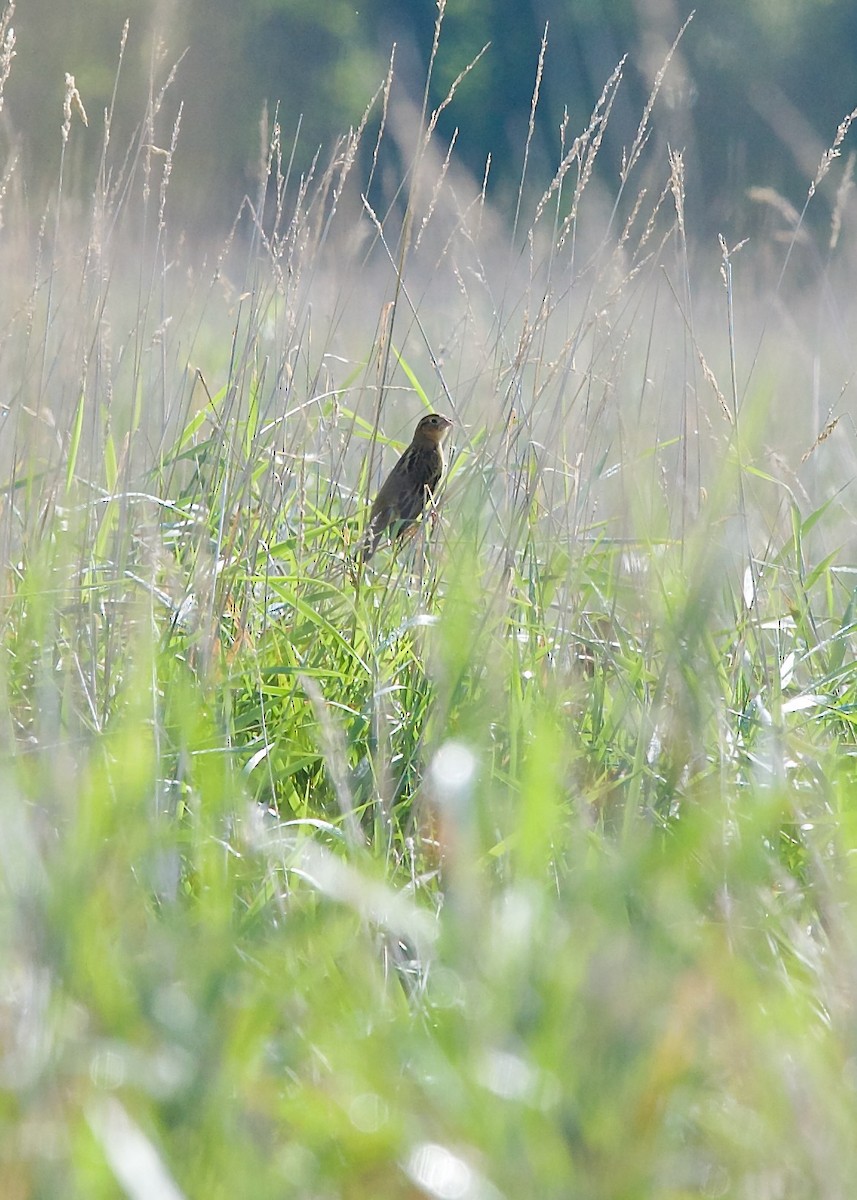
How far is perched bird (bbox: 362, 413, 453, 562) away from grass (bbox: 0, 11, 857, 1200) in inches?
6.4

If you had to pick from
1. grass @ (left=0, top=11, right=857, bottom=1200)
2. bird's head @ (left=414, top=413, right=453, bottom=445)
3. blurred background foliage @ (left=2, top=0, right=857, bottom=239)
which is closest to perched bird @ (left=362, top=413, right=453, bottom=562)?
bird's head @ (left=414, top=413, right=453, bottom=445)

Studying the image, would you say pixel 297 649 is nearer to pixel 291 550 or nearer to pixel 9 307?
pixel 291 550

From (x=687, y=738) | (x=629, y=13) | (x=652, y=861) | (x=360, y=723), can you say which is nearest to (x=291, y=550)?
(x=360, y=723)

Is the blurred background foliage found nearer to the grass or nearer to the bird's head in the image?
the bird's head

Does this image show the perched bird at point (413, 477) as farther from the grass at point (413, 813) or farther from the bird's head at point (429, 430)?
the grass at point (413, 813)

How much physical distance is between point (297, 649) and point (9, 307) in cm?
82

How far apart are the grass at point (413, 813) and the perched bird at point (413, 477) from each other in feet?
0.53

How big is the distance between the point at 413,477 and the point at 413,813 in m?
1.94

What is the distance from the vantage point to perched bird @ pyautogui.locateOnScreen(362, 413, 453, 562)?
126 inches

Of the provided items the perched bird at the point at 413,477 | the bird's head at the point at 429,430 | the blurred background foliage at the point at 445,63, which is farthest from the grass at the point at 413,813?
the blurred background foliage at the point at 445,63

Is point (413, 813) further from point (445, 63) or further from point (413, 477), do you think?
point (445, 63)

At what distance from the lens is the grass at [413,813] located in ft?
3.67

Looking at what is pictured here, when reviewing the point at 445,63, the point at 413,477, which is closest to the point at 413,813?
the point at 413,477

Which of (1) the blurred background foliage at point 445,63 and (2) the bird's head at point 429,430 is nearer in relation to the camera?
(2) the bird's head at point 429,430
